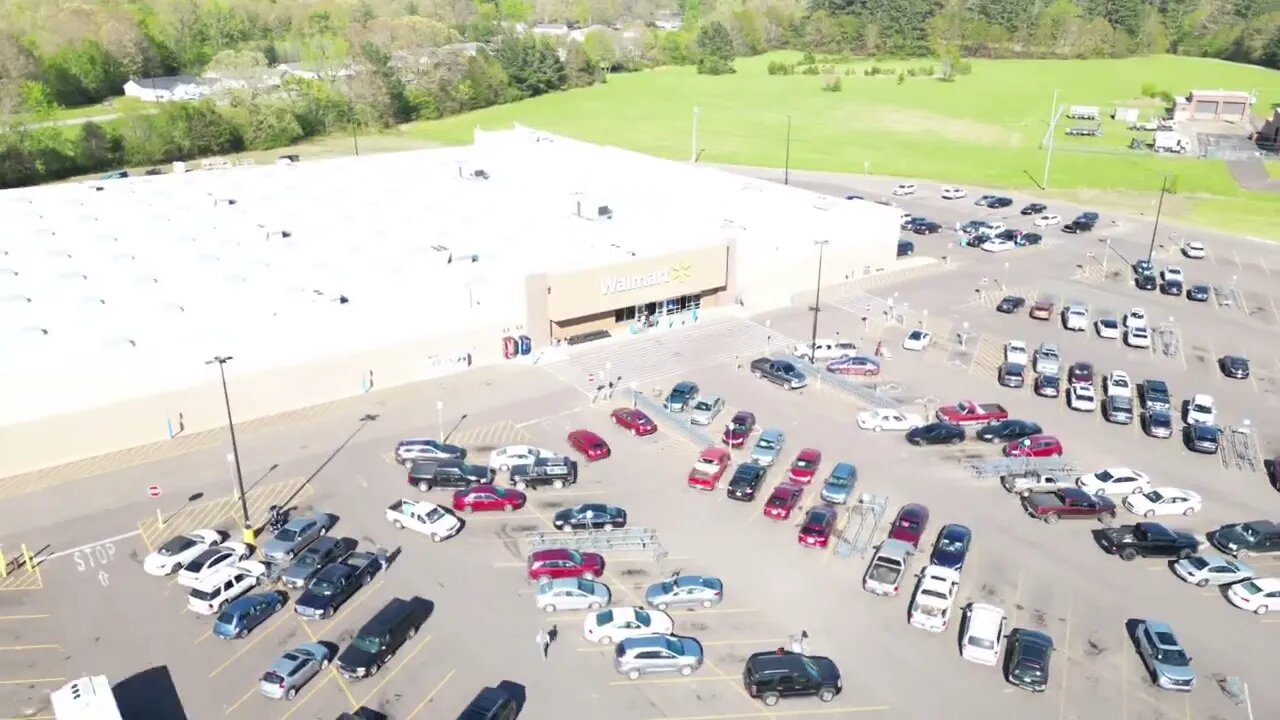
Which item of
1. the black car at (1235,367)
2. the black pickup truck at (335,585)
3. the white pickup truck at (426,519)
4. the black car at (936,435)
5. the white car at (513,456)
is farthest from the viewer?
the black car at (1235,367)

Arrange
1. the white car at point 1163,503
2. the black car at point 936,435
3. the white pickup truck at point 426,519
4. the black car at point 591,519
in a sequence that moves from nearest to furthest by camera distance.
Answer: the white pickup truck at point 426,519 < the black car at point 591,519 < the white car at point 1163,503 < the black car at point 936,435

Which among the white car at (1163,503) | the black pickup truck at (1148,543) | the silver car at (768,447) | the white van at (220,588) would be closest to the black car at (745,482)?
the silver car at (768,447)

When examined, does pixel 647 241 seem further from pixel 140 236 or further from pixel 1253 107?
pixel 1253 107

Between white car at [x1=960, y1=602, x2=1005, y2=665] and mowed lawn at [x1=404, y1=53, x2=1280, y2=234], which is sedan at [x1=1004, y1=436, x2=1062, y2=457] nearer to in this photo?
white car at [x1=960, y1=602, x2=1005, y2=665]

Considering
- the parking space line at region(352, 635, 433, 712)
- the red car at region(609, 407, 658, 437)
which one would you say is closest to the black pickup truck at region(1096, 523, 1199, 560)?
the red car at region(609, 407, 658, 437)

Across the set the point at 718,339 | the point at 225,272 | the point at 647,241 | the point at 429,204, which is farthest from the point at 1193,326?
the point at 225,272

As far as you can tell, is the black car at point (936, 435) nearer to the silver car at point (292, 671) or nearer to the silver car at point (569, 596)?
the silver car at point (569, 596)

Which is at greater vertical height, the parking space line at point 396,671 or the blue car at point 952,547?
the blue car at point 952,547

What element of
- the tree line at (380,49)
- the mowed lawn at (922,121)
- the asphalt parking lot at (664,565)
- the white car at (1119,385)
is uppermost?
the tree line at (380,49)
